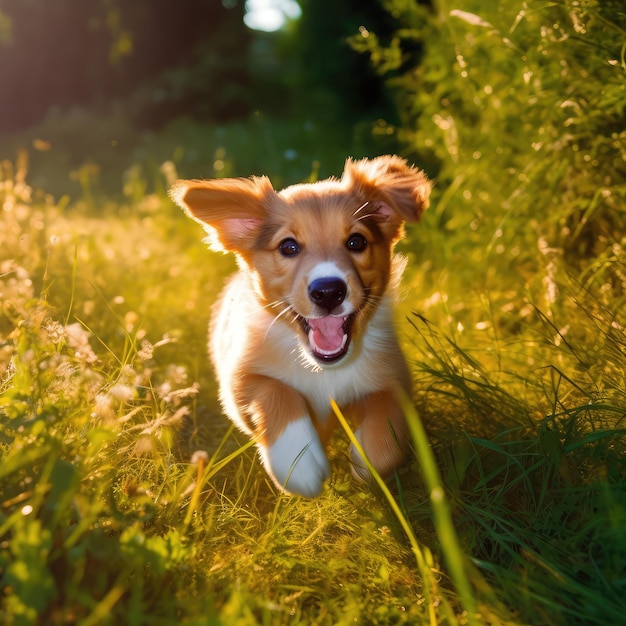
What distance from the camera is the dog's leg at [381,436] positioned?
257cm

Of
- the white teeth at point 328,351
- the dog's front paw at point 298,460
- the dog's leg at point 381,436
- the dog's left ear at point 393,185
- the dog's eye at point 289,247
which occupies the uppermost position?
the dog's left ear at point 393,185

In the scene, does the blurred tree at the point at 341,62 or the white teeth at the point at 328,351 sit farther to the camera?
the blurred tree at the point at 341,62

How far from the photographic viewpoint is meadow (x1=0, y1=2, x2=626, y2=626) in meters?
1.87

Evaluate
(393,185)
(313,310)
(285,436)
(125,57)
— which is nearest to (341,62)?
(125,57)

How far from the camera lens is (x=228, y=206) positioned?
10.2 feet

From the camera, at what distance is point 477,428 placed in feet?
9.41

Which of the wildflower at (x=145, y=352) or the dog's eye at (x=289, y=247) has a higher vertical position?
the dog's eye at (x=289, y=247)

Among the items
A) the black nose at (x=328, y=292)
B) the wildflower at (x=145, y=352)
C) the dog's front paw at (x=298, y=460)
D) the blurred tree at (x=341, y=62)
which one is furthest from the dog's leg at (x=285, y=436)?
the blurred tree at (x=341, y=62)

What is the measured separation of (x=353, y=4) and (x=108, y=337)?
7098 mm

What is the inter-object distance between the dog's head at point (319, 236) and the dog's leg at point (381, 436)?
0.25 metres

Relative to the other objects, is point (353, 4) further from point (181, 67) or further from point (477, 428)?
point (477, 428)

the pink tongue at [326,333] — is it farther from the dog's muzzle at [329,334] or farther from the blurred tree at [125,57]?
the blurred tree at [125,57]

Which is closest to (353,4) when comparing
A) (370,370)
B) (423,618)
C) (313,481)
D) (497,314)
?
(497,314)

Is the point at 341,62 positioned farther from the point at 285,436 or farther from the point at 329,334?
the point at 285,436
